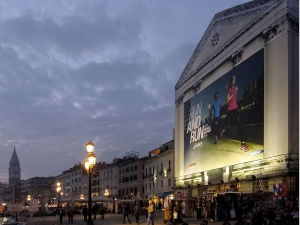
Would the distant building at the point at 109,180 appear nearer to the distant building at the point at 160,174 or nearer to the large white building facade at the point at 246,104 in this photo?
the distant building at the point at 160,174

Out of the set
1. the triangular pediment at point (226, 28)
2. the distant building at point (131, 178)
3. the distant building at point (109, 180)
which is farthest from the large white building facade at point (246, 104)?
the distant building at point (109, 180)

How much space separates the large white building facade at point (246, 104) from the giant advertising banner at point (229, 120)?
79mm

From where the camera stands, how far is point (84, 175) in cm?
10831

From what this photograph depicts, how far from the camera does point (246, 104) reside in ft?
121

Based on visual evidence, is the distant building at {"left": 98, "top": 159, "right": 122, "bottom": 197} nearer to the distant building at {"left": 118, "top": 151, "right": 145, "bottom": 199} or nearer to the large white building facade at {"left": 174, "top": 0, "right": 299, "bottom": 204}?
the distant building at {"left": 118, "top": 151, "right": 145, "bottom": 199}

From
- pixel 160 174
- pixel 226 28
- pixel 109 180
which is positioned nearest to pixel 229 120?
pixel 226 28

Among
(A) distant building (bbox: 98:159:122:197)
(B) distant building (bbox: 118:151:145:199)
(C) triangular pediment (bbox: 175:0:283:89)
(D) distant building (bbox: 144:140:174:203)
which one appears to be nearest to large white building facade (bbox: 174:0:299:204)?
(C) triangular pediment (bbox: 175:0:283:89)

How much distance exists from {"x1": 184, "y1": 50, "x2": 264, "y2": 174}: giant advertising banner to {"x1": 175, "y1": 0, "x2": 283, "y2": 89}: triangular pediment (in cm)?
304

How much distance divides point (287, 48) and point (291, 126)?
18.8 feet

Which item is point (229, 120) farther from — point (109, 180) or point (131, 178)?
point (109, 180)

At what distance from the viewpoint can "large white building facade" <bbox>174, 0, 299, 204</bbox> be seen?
32.5 m

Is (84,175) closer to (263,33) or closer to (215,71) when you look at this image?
(215,71)

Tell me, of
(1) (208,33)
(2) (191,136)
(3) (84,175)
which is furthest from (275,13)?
(3) (84,175)

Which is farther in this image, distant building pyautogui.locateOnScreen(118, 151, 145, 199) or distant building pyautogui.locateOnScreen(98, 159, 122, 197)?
distant building pyautogui.locateOnScreen(98, 159, 122, 197)
